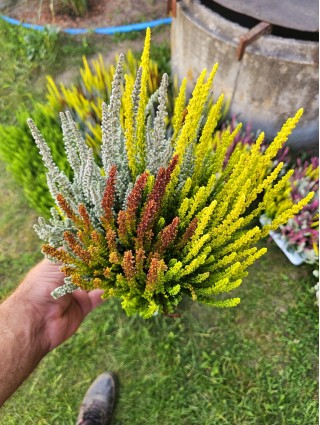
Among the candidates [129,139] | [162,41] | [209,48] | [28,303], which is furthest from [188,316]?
[162,41]

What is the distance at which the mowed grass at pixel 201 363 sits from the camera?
2234mm

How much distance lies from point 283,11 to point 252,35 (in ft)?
1.35

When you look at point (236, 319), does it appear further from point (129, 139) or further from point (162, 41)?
point (162, 41)

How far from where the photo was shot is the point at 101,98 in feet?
8.48

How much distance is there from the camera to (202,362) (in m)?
2.34

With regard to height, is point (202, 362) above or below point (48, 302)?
below

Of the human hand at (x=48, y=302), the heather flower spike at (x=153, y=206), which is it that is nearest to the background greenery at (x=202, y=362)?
the human hand at (x=48, y=302)

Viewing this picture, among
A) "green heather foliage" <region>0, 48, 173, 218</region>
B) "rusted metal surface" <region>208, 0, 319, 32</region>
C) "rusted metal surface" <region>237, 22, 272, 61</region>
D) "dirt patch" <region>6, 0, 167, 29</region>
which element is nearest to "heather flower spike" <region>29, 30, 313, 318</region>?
"green heather foliage" <region>0, 48, 173, 218</region>

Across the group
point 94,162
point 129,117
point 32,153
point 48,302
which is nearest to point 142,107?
point 129,117

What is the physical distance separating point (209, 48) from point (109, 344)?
1.95m

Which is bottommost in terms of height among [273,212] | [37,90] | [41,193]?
[273,212]

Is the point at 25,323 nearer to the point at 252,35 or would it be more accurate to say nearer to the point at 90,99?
the point at 90,99

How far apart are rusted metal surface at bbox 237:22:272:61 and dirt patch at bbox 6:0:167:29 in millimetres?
1825

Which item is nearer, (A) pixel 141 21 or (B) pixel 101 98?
(B) pixel 101 98
